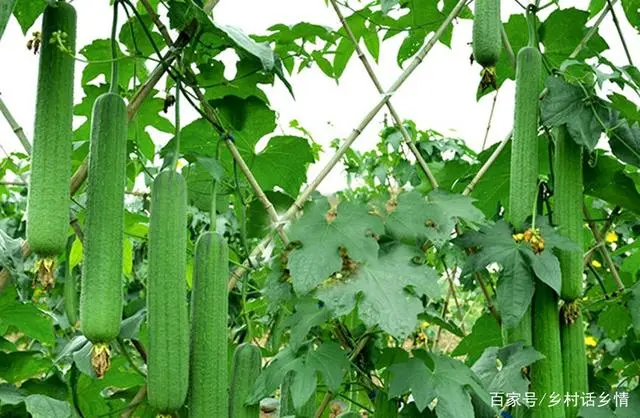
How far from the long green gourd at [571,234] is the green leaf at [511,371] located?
7.2 inches

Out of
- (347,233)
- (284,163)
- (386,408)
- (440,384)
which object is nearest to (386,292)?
(347,233)

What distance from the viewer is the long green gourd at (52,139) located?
1.67 metres

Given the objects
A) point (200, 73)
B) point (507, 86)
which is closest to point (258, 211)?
point (200, 73)

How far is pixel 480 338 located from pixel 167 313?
1.37 m

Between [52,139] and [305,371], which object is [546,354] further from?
[52,139]

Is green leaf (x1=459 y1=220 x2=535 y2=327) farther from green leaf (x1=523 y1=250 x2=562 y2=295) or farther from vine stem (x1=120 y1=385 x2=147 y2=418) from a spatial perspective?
vine stem (x1=120 y1=385 x2=147 y2=418)

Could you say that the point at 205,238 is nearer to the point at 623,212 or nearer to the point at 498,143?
the point at 498,143

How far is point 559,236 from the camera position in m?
2.23

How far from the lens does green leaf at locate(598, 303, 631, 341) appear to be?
3115 mm

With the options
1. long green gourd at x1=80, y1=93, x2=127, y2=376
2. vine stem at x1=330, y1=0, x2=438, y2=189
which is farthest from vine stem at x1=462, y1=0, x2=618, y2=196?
long green gourd at x1=80, y1=93, x2=127, y2=376

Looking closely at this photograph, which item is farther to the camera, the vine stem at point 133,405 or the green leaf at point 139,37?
the green leaf at point 139,37

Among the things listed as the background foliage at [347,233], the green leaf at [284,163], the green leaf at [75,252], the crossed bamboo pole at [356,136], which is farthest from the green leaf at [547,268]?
the green leaf at [75,252]

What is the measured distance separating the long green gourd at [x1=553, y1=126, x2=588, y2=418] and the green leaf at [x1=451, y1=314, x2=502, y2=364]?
1.66ft

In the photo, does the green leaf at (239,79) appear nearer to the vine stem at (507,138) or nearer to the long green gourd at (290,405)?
the vine stem at (507,138)
